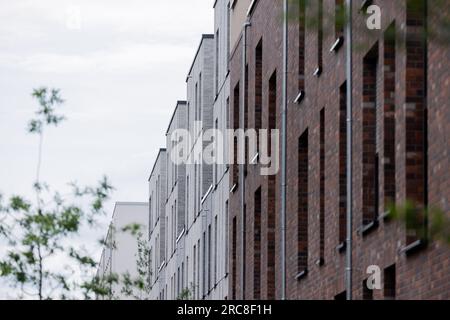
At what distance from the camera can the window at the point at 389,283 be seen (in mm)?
17392

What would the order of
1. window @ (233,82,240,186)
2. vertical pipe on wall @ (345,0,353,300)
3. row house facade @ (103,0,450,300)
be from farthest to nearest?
window @ (233,82,240,186), vertical pipe on wall @ (345,0,353,300), row house facade @ (103,0,450,300)

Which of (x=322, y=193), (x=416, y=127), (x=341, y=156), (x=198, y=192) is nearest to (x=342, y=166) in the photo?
(x=341, y=156)

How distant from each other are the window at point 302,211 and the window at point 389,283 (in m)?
6.76

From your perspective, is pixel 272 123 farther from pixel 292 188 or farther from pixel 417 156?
pixel 417 156

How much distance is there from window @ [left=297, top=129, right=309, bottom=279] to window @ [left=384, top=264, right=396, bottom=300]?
6762 mm

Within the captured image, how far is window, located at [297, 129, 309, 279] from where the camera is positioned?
24516 millimetres

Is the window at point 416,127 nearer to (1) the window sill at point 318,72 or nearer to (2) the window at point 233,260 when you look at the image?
(1) the window sill at point 318,72

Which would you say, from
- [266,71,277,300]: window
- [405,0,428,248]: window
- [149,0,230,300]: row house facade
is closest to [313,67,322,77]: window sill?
[266,71,277,300]: window

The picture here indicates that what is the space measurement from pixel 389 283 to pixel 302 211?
7.30 m

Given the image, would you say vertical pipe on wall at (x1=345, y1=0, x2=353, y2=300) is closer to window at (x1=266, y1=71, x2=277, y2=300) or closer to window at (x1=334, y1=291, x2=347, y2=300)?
window at (x1=334, y1=291, x2=347, y2=300)

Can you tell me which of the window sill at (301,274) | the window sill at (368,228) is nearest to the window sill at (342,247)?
the window sill at (368,228)

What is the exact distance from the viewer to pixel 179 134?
184 ft
